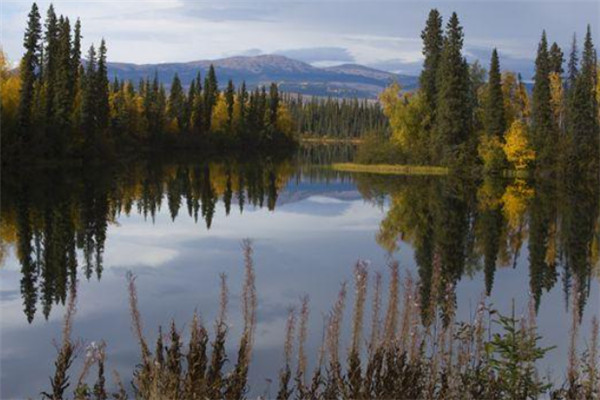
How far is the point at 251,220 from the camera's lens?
34.1 metres

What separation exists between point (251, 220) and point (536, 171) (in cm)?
3926

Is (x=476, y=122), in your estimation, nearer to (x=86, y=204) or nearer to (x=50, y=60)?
(x=50, y=60)

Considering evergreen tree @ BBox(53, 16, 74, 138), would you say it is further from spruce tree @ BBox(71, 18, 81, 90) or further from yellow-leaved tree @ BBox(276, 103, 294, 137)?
yellow-leaved tree @ BBox(276, 103, 294, 137)

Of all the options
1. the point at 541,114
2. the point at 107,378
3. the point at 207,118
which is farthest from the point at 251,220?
the point at 207,118

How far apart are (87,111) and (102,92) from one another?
9.20m

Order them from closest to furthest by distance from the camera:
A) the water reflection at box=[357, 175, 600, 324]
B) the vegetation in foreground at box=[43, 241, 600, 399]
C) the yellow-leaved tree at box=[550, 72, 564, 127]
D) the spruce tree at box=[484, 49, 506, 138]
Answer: the vegetation in foreground at box=[43, 241, 600, 399] < the water reflection at box=[357, 175, 600, 324] < the spruce tree at box=[484, 49, 506, 138] < the yellow-leaved tree at box=[550, 72, 564, 127]

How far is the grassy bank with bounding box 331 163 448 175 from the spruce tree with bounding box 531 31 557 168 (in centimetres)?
790

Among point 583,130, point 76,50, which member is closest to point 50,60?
point 76,50

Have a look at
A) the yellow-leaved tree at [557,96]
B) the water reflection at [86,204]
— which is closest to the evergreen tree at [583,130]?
the yellow-leaved tree at [557,96]

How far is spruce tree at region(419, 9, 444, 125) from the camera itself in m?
70.3

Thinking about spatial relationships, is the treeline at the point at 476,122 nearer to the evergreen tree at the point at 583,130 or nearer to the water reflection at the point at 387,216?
the evergreen tree at the point at 583,130

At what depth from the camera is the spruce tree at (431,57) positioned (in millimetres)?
70312

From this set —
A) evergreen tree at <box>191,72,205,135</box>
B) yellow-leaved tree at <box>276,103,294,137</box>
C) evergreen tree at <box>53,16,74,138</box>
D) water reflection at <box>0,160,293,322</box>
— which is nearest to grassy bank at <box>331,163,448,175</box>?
water reflection at <box>0,160,293,322</box>

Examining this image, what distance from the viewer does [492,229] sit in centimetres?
3250
